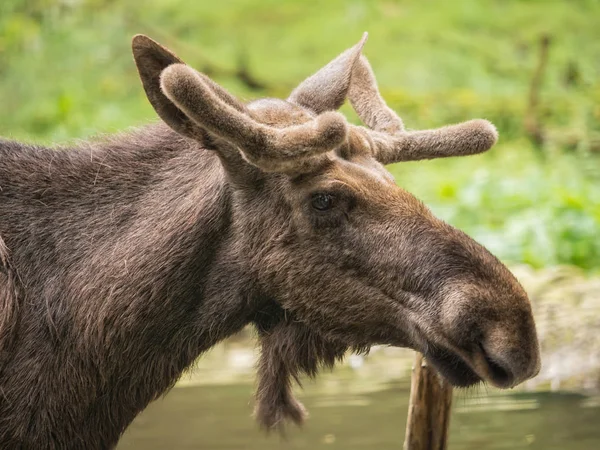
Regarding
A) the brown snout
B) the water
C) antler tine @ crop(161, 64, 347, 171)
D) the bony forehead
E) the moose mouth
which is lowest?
the water

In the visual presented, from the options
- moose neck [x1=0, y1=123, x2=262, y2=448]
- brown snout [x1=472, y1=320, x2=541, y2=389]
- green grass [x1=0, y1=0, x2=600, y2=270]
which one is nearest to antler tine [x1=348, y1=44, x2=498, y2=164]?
moose neck [x1=0, y1=123, x2=262, y2=448]

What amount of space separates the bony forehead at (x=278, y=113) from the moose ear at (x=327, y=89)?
86mm

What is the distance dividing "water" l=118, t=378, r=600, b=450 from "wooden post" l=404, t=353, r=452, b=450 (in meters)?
1.25

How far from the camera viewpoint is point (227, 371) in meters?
8.65

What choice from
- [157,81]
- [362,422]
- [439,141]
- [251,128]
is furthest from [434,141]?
[362,422]

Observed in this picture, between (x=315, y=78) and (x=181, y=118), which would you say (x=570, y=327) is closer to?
(x=315, y=78)

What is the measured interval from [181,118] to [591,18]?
12.1 m

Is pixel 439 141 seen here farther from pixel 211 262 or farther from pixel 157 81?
pixel 157 81

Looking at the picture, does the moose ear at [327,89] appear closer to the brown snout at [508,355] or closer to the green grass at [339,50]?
the brown snout at [508,355]

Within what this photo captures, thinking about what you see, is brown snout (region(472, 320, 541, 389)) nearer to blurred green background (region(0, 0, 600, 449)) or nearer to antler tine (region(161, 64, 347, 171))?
antler tine (region(161, 64, 347, 171))

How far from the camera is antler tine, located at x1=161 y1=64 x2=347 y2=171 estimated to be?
383 centimetres

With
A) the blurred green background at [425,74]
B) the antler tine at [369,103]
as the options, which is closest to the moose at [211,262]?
the antler tine at [369,103]

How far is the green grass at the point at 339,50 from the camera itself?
48.6 ft

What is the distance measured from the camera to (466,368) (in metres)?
4.02
